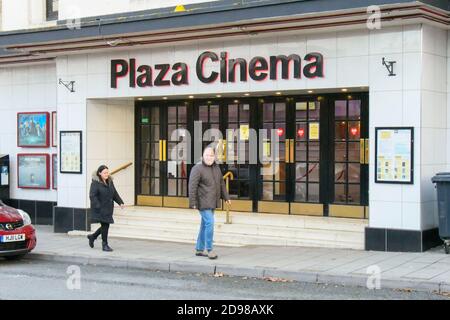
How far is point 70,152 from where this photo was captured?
15.6 metres

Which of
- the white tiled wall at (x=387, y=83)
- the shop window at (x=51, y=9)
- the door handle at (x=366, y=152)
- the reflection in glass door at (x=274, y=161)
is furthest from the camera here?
the shop window at (x=51, y=9)

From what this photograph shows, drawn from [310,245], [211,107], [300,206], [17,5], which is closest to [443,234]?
[310,245]

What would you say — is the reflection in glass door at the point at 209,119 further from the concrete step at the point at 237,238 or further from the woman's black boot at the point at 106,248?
the woman's black boot at the point at 106,248

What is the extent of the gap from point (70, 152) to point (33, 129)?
2148 millimetres

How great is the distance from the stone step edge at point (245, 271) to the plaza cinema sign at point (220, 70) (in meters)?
4.00

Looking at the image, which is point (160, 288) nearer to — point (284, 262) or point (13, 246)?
point (284, 262)

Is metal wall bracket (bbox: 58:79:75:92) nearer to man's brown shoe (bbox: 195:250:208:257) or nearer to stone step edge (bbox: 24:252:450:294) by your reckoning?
stone step edge (bbox: 24:252:450:294)

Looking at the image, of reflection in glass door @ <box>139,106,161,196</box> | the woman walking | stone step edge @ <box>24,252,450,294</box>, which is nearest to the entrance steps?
reflection in glass door @ <box>139,106,161,196</box>

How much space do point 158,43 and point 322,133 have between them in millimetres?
3753

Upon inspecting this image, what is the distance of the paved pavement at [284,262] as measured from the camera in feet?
32.1

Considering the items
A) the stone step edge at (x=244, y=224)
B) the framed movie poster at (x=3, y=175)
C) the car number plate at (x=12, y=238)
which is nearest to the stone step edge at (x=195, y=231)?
the stone step edge at (x=244, y=224)

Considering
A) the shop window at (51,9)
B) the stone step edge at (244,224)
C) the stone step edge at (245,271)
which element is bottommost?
the stone step edge at (245,271)
